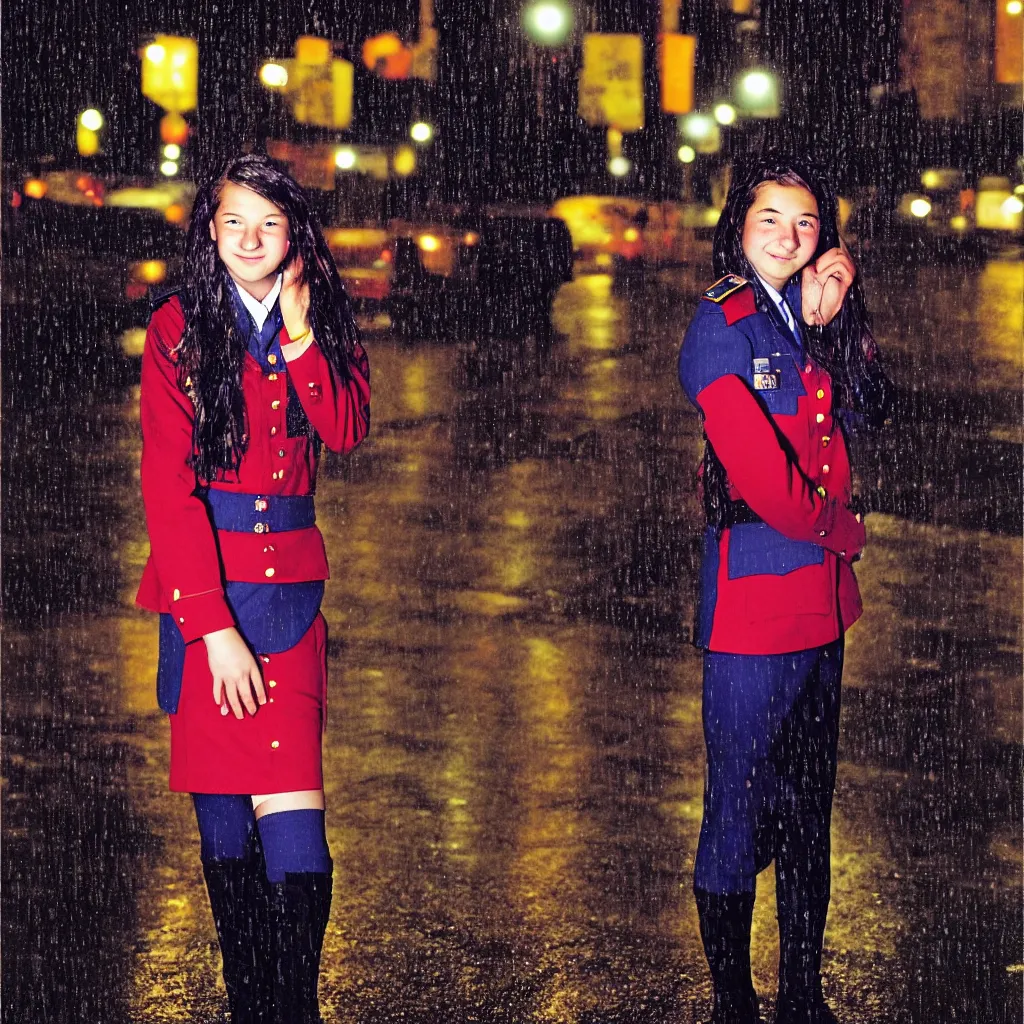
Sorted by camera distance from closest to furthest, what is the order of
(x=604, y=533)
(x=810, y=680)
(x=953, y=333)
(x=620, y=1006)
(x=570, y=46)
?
(x=810, y=680) → (x=620, y=1006) → (x=604, y=533) → (x=953, y=333) → (x=570, y=46)

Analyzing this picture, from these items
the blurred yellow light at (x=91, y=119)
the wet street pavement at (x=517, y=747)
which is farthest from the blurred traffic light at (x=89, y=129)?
the wet street pavement at (x=517, y=747)


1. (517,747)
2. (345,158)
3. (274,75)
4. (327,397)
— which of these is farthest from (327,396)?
(274,75)

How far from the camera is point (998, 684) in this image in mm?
8445

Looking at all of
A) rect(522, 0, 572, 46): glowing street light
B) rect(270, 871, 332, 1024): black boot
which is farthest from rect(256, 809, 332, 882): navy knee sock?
rect(522, 0, 572, 46): glowing street light

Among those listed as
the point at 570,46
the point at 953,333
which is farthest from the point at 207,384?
the point at 570,46

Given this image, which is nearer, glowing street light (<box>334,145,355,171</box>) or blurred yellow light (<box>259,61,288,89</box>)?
glowing street light (<box>334,145,355,171</box>)

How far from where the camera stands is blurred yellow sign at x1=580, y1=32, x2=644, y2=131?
64.6 meters

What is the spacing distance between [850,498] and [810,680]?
0.43 metres

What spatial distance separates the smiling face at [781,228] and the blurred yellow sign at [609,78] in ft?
200

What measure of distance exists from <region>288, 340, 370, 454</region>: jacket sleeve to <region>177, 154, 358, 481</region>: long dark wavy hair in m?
0.03

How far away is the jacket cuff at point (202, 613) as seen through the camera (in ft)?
14.4

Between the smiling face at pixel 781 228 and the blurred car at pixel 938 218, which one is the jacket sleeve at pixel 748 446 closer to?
the smiling face at pixel 781 228

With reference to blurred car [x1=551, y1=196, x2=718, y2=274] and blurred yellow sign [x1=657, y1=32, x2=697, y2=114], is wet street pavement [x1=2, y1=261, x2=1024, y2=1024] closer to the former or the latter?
blurred car [x1=551, y1=196, x2=718, y2=274]

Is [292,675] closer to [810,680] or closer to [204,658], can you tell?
[204,658]
